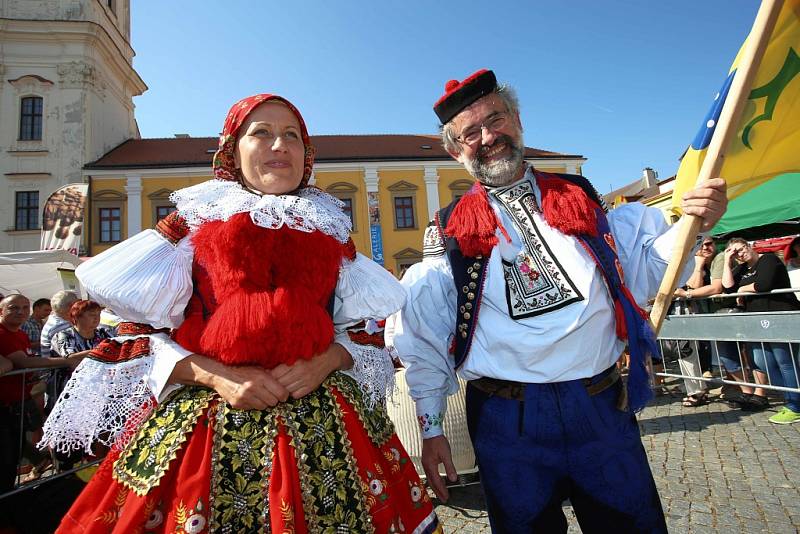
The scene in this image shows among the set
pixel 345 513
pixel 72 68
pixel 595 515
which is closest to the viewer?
pixel 345 513

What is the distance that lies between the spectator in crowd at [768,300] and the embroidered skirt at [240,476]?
380 centimetres

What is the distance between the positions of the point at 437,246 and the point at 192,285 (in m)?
0.95

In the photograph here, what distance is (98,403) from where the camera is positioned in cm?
141

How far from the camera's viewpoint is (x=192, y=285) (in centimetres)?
150

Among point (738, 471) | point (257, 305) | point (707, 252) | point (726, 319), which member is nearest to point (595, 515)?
point (257, 305)

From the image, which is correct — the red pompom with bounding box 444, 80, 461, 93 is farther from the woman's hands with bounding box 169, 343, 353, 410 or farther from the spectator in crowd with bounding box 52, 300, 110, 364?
the spectator in crowd with bounding box 52, 300, 110, 364

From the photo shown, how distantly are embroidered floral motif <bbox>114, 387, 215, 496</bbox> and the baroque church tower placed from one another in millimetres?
25545

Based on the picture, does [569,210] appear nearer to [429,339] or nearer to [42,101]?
[429,339]

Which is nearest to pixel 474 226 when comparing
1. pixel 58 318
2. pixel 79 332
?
pixel 79 332

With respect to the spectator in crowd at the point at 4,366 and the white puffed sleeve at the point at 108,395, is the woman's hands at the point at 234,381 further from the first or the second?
the spectator in crowd at the point at 4,366

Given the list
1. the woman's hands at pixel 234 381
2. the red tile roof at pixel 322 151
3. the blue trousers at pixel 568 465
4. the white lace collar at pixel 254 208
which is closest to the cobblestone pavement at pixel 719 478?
the blue trousers at pixel 568 465

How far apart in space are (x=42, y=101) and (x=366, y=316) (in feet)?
91.2

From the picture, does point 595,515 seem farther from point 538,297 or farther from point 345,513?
point 345,513

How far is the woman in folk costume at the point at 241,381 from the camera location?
129cm
